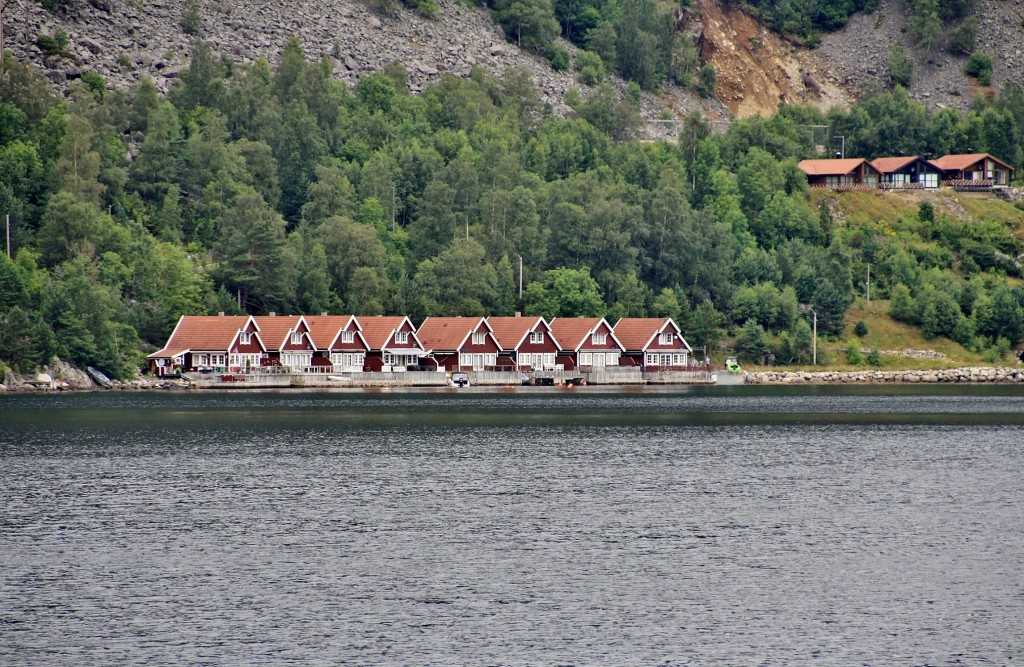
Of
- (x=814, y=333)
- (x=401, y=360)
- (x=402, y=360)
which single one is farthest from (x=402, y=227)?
(x=814, y=333)

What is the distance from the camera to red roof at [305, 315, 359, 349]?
410ft

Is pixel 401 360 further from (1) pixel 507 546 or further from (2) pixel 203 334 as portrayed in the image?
(1) pixel 507 546

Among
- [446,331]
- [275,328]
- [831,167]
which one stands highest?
[831,167]

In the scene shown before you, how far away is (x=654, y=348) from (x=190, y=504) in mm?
85222

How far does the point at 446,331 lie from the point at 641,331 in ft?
57.8

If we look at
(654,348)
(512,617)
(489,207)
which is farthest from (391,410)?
(512,617)

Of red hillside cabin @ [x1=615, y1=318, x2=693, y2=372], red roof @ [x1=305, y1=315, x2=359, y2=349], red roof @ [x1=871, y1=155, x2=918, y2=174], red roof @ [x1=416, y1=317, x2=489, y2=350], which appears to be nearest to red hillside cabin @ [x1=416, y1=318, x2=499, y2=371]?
red roof @ [x1=416, y1=317, x2=489, y2=350]

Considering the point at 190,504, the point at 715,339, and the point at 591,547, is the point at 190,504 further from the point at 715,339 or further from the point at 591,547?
the point at 715,339

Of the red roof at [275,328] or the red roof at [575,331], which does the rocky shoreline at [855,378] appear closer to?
the red roof at [275,328]

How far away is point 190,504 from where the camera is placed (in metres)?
52.2

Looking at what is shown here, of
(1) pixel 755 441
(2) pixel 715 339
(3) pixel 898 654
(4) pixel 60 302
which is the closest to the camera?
(3) pixel 898 654

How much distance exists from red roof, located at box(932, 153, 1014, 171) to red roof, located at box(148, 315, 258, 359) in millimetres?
101948

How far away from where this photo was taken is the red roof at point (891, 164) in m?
186

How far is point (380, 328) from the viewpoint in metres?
127
